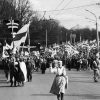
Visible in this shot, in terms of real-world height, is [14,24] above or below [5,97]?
above

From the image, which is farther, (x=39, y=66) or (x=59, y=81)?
(x=39, y=66)

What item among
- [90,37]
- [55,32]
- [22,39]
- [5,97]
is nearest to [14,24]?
[22,39]

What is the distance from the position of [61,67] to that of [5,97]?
165 inches

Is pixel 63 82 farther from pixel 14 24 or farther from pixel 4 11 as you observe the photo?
pixel 4 11

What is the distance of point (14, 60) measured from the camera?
24.9m

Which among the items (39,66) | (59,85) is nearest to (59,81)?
(59,85)

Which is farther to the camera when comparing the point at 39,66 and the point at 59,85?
the point at 39,66

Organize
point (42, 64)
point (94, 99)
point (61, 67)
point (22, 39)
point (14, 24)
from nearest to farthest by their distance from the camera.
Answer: point (61, 67) < point (94, 99) < point (22, 39) < point (14, 24) < point (42, 64)

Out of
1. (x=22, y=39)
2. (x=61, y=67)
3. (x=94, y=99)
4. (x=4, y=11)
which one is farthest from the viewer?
(x=4, y=11)

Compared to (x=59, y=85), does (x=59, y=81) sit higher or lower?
higher

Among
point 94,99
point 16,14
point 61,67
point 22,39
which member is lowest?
point 94,99

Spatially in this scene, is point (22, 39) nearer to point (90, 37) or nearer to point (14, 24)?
point (14, 24)

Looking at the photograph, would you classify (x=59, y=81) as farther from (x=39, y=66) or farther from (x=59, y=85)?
(x=39, y=66)

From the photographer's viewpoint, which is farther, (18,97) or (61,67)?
(18,97)
